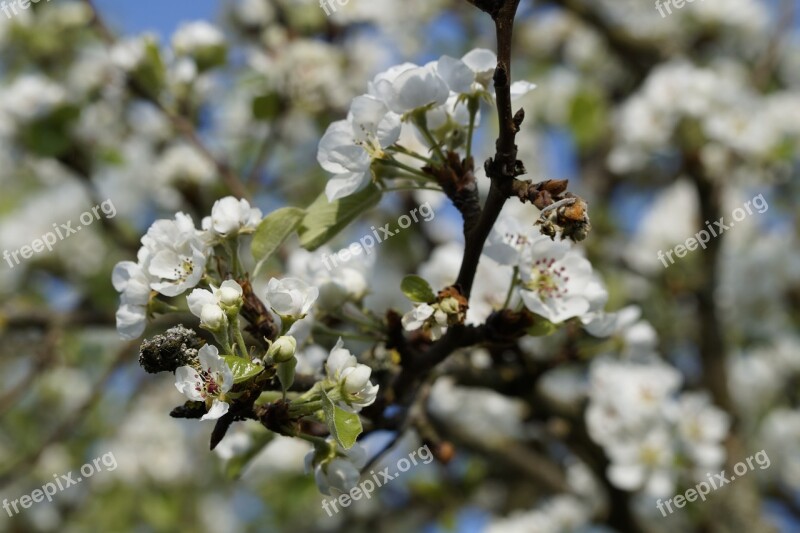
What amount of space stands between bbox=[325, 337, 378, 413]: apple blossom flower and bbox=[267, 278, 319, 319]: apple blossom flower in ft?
0.27

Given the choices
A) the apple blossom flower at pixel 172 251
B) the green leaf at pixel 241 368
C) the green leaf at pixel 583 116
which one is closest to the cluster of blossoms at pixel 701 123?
the green leaf at pixel 583 116

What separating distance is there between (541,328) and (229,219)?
0.52m

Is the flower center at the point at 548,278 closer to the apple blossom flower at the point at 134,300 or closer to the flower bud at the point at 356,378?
the flower bud at the point at 356,378

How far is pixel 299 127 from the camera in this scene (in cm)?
383

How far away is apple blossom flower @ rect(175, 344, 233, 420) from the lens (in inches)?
39.4

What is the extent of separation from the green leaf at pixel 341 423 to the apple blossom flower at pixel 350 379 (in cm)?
6

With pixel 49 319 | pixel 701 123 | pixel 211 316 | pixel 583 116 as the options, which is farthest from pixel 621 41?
pixel 211 316

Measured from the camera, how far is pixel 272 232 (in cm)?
125
